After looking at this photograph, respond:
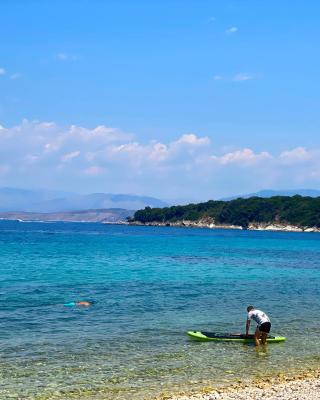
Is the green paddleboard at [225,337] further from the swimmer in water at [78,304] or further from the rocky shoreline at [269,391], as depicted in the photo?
the swimmer in water at [78,304]

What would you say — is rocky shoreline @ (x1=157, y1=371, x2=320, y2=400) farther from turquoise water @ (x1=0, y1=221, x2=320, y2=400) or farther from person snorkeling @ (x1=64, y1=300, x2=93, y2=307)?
person snorkeling @ (x1=64, y1=300, x2=93, y2=307)

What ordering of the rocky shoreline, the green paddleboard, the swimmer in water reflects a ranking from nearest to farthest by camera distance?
1. the rocky shoreline
2. the green paddleboard
3. the swimmer in water

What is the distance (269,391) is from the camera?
57.9ft

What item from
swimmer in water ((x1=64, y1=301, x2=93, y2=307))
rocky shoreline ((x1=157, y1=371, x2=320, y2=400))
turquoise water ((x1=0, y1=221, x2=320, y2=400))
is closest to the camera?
rocky shoreline ((x1=157, y1=371, x2=320, y2=400))

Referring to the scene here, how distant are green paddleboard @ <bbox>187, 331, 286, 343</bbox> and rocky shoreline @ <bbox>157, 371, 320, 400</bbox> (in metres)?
5.99

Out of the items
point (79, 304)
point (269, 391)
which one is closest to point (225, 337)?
point (269, 391)

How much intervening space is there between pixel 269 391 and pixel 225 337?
26.8ft

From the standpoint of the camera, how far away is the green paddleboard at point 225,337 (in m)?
25.7

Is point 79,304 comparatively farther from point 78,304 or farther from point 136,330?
point 136,330

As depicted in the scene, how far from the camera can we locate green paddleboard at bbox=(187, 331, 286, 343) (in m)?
25.7

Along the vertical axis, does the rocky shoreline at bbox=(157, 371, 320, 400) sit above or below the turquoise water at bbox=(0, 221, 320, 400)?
above

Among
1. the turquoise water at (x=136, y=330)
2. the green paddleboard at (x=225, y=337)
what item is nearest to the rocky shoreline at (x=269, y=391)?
the turquoise water at (x=136, y=330)

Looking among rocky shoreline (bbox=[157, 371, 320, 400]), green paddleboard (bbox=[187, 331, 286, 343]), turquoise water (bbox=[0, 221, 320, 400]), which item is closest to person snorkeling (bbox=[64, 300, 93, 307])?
turquoise water (bbox=[0, 221, 320, 400])

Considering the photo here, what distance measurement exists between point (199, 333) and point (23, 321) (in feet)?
30.7
